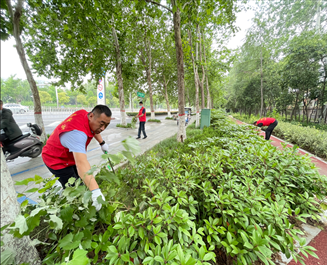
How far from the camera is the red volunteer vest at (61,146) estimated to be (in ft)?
5.17

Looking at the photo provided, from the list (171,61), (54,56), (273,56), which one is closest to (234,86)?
(273,56)

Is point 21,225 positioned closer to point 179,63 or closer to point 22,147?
point 22,147

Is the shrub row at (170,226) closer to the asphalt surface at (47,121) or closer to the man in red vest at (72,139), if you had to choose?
the man in red vest at (72,139)

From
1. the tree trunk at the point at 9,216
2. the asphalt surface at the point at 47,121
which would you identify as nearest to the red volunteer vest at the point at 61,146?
the tree trunk at the point at 9,216

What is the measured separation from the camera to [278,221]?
44.7 inches

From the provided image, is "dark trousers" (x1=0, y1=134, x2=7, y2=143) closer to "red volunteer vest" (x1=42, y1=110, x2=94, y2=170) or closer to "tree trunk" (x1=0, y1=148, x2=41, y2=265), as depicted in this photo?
"red volunteer vest" (x1=42, y1=110, x2=94, y2=170)

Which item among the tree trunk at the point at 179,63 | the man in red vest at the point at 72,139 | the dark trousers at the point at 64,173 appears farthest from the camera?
the tree trunk at the point at 179,63

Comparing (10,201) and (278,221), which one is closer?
(10,201)

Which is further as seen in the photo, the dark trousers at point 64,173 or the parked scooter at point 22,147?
the parked scooter at point 22,147

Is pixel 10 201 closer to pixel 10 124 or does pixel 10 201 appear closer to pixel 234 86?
pixel 10 124

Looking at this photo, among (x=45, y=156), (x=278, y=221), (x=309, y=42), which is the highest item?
(x=309, y=42)

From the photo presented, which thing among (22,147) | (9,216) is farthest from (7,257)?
(22,147)

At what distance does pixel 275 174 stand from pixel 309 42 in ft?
48.8

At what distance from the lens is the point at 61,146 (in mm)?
1661
